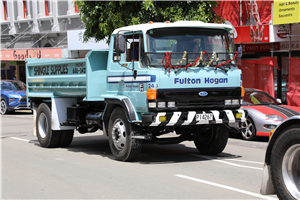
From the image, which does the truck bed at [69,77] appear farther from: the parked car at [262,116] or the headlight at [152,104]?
the parked car at [262,116]

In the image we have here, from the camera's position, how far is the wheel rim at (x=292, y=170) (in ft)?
14.1

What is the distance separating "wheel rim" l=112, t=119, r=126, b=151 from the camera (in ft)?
27.2

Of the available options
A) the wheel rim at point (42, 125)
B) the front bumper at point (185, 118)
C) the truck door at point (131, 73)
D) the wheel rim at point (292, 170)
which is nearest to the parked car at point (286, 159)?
the wheel rim at point (292, 170)

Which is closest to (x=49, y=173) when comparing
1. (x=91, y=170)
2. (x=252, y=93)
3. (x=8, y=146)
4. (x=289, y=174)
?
(x=91, y=170)

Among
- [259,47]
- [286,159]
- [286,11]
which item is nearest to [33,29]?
[259,47]

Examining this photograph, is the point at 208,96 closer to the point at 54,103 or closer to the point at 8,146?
the point at 54,103

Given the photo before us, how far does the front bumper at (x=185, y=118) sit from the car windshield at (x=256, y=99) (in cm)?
378

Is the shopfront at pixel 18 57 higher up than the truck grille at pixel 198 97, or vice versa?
the shopfront at pixel 18 57

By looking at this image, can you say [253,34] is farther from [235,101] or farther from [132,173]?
[132,173]

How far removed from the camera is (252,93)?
40.3 ft

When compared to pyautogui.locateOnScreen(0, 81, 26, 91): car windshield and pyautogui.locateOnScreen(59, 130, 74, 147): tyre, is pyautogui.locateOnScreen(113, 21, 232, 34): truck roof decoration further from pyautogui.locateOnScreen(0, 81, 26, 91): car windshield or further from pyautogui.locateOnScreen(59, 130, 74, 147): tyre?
pyautogui.locateOnScreen(0, 81, 26, 91): car windshield

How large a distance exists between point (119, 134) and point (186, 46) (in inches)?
83.6

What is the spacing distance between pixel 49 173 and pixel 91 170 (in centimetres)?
73

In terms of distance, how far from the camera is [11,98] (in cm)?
→ 2133
